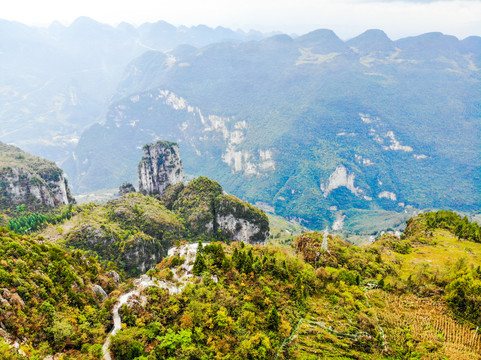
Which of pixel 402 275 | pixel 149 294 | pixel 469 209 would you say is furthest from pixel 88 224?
pixel 469 209

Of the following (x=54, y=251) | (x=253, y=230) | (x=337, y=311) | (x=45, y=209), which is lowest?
(x=253, y=230)

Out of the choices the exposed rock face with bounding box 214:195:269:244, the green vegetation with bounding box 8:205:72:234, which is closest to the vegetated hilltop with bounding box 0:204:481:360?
the green vegetation with bounding box 8:205:72:234

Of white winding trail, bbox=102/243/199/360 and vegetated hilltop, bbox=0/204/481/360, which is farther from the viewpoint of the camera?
white winding trail, bbox=102/243/199/360

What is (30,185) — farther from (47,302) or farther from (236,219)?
(47,302)

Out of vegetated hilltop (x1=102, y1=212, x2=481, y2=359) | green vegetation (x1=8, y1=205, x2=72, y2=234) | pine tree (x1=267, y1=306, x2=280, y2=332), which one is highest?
pine tree (x1=267, y1=306, x2=280, y2=332)

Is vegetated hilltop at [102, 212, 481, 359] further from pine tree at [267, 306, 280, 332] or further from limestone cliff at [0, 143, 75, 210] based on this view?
limestone cliff at [0, 143, 75, 210]

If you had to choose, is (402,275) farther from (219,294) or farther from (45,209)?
(45,209)
